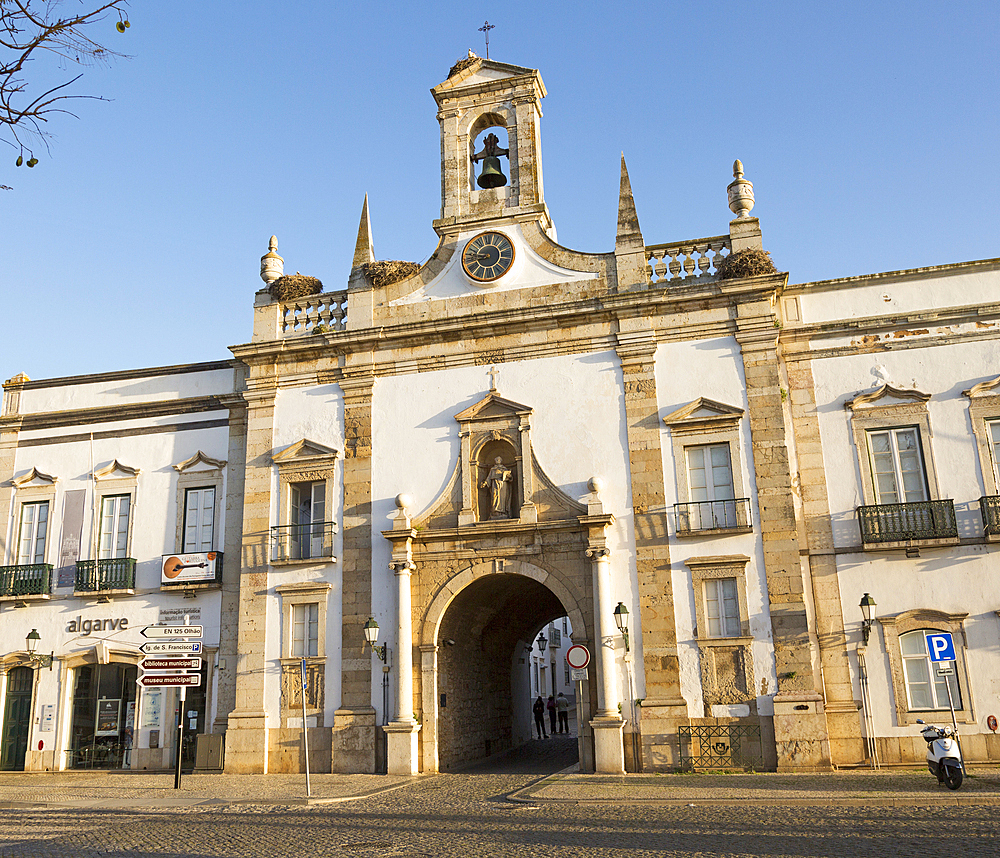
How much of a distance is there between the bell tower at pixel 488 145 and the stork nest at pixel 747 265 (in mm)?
4040

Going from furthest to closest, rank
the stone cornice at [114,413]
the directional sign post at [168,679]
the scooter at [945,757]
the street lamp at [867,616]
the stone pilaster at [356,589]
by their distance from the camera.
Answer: the stone cornice at [114,413] < the stone pilaster at [356,589] < the street lamp at [867,616] < the directional sign post at [168,679] < the scooter at [945,757]

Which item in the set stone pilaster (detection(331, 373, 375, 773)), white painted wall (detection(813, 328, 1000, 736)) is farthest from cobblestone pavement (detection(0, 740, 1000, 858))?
white painted wall (detection(813, 328, 1000, 736))

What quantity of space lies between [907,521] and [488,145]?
39.3 feet

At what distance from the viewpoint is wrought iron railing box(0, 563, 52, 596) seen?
843 inches

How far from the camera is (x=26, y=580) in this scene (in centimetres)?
2156

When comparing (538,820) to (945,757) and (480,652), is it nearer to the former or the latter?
(945,757)

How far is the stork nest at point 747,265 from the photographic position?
18.7 metres

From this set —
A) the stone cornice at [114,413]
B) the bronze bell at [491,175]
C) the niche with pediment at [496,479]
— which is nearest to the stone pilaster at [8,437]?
the stone cornice at [114,413]

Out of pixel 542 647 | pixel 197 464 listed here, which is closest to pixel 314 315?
pixel 197 464

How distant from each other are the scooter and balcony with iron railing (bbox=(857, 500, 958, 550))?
450 centimetres

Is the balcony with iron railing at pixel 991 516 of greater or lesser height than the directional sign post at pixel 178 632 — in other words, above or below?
above

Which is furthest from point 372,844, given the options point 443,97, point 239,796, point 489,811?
point 443,97

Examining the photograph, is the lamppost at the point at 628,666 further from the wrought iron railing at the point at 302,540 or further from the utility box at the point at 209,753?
the utility box at the point at 209,753

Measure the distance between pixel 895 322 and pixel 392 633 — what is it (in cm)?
1144
